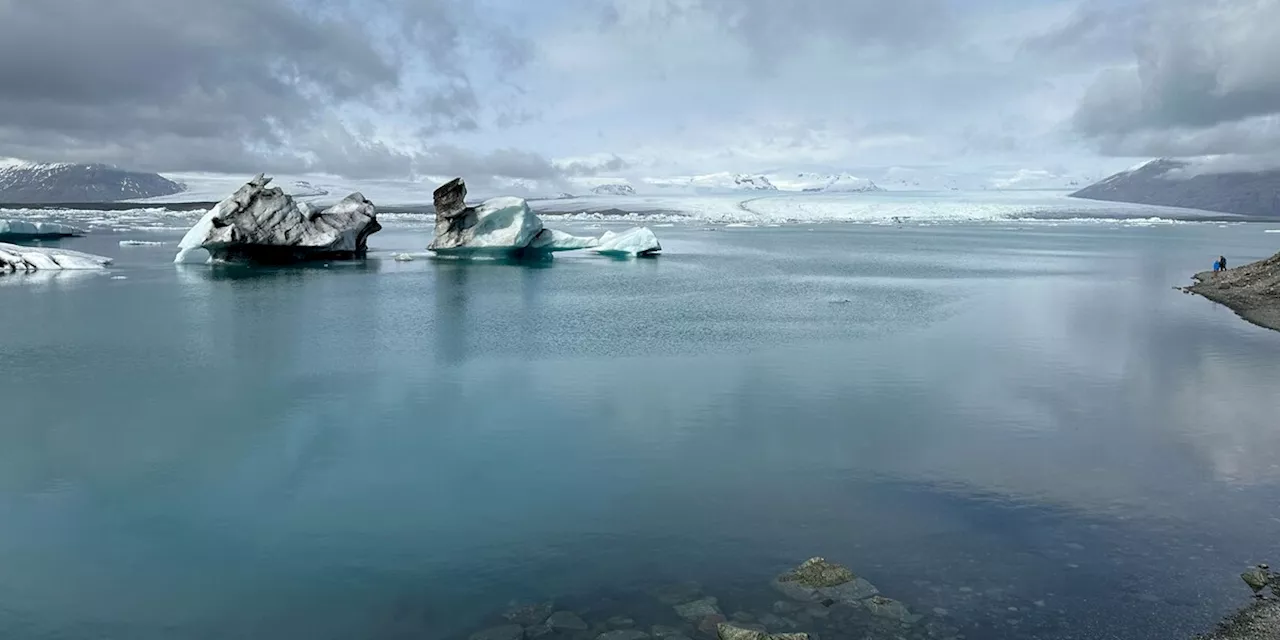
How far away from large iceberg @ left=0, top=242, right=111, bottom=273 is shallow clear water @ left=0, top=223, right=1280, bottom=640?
32.7ft

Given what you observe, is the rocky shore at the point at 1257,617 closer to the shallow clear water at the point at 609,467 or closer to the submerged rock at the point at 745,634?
the shallow clear water at the point at 609,467

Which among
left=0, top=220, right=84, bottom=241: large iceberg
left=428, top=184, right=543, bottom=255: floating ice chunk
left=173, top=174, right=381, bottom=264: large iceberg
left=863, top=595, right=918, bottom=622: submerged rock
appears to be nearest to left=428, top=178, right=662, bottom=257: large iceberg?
left=428, top=184, right=543, bottom=255: floating ice chunk

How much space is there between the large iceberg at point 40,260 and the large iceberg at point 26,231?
17.3 metres

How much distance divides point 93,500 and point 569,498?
3.88 meters

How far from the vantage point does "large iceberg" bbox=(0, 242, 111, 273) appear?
84.5 ft

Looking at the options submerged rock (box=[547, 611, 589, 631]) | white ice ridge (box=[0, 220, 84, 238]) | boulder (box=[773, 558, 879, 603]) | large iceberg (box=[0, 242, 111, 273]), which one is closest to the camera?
submerged rock (box=[547, 611, 589, 631])

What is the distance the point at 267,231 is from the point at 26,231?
21830 mm

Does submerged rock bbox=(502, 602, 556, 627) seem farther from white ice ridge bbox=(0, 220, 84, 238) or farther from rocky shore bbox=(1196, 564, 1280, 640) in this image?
white ice ridge bbox=(0, 220, 84, 238)

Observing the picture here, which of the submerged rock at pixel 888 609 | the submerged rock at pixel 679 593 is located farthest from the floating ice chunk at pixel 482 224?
the submerged rock at pixel 888 609

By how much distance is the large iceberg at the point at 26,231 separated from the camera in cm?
4138

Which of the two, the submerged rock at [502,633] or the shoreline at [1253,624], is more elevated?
the shoreline at [1253,624]

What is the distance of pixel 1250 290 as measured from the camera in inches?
834

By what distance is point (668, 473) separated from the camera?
7.97 m

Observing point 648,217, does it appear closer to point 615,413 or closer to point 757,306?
point 757,306
